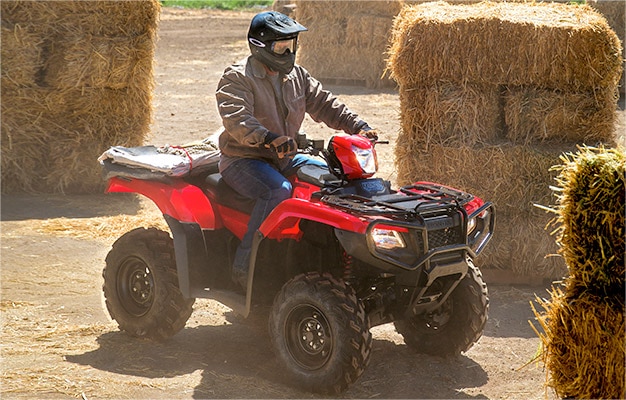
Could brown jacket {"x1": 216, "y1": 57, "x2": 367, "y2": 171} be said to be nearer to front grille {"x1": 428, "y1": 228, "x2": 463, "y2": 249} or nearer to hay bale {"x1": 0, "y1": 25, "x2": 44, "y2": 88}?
front grille {"x1": 428, "y1": 228, "x2": 463, "y2": 249}

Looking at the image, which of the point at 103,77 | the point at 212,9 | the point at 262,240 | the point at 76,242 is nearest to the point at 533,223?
the point at 262,240

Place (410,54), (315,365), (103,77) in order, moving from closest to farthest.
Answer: (315,365) → (410,54) → (103,77)

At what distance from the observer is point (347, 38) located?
747 inches

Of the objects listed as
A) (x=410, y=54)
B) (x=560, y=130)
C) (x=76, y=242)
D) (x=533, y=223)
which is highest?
(x=410, y=54)

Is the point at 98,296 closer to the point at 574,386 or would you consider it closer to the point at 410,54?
the point at 410,54

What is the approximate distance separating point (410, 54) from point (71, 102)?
14.2 feet

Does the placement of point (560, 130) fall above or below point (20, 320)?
above

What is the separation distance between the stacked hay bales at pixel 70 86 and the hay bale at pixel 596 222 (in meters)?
7.21

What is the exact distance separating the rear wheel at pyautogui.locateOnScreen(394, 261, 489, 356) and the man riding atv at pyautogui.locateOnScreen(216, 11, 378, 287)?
1.12 m

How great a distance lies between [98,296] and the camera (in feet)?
26.5

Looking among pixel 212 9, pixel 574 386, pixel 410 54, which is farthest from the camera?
pixel 212 9

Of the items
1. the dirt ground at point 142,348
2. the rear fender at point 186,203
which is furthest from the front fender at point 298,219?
the dirt ground at point 142,348

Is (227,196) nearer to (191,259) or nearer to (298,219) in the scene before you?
(191,259)

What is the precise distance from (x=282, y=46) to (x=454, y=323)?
80.2 inches
